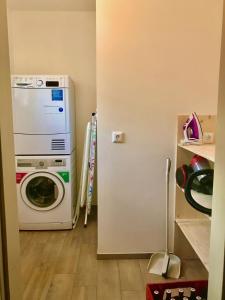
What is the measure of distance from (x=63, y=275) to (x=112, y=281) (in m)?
0.41

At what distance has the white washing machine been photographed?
9.63 feet

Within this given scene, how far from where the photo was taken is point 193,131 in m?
2.24

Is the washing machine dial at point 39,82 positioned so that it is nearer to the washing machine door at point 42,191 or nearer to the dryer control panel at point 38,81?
the dryer control panel at point 38,81

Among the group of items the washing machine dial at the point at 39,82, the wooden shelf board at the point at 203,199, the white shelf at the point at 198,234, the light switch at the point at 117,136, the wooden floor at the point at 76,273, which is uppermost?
the washing machine dial at the point at 39,82

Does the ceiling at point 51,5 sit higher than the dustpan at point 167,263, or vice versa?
the ceiling at point 51,5

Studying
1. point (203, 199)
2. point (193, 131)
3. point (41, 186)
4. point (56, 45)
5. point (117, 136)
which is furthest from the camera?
point (56, 45)

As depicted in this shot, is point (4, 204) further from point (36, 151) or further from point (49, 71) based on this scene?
point (49, 71)

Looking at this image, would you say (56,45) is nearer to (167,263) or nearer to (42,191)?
(42,191)

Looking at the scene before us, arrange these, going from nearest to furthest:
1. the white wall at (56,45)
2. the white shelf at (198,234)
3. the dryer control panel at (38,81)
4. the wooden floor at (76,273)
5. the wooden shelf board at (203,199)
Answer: the wooden shelf board at (203,199), the white shelf at (198,234), the wooden floor at (76,273), the dryer control panel at (38,81), the white wall at (56,45)

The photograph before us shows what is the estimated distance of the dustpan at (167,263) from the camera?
89.1 inches

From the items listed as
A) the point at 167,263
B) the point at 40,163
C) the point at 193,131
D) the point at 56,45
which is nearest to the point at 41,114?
the point at 40,163

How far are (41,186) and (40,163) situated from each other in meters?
0.32

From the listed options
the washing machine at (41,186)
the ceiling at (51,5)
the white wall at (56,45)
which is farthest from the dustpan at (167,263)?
the ceiling at (51,5)

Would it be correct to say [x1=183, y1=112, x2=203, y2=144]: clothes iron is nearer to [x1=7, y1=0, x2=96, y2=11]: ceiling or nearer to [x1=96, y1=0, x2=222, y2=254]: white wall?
[x1=96, y1=0, x2=222, y2=254]: white wall
